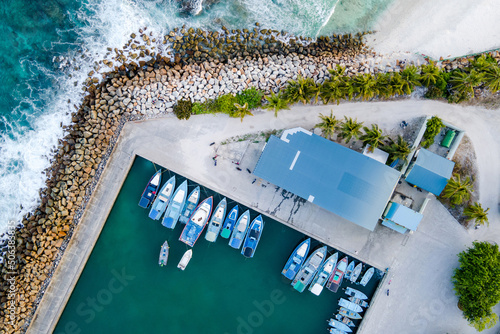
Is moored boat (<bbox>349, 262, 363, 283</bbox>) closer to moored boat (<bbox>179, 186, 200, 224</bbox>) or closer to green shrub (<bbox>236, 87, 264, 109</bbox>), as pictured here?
moored boat (<bbox>179, 186, 200, 224</bbox>)

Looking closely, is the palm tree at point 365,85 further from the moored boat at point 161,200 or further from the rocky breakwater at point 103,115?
the moored boat at point 161,200

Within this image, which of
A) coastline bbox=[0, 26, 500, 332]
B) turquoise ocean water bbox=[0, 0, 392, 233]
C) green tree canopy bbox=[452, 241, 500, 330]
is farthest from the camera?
turquoise ocean water bbox=[0, 0, 392, 233]

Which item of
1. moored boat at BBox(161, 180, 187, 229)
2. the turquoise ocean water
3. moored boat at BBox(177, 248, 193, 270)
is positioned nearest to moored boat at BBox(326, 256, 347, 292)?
moored boat at BBox(177, 248, 193, 270)

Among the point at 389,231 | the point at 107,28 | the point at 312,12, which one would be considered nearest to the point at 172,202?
the point at 107,28

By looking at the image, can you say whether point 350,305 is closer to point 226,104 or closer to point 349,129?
point 349,129

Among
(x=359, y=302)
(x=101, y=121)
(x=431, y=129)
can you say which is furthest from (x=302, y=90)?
(x=359, y=302)

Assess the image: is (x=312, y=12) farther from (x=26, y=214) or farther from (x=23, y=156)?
(x=26, y=214)
